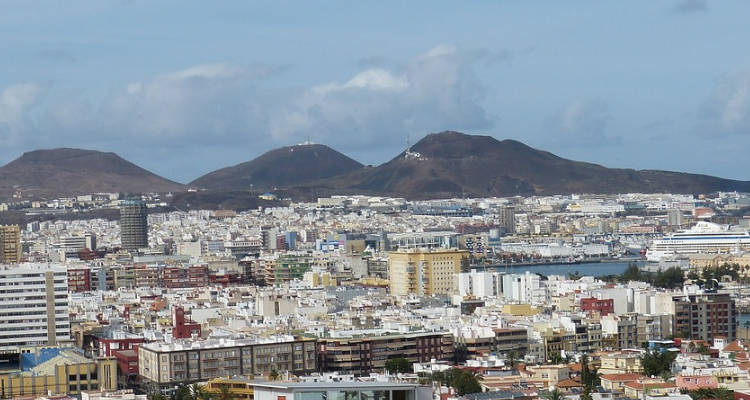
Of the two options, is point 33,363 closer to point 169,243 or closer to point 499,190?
point 169,243

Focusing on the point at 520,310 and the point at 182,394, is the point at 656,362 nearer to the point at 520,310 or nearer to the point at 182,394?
the point at 182,394

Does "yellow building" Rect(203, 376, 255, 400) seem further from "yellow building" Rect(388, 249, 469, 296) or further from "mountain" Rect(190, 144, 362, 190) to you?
"mountain" Rect(190, 144, 362, 190)

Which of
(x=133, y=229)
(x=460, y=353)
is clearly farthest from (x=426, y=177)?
(x=460, y=353)

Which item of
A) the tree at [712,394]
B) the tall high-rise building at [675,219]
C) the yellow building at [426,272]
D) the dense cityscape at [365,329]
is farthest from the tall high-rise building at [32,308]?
the tall high-rise building at [675,219]

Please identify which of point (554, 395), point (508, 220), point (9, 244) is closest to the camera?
point (554, 395)

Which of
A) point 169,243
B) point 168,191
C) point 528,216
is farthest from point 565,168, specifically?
point 169,243

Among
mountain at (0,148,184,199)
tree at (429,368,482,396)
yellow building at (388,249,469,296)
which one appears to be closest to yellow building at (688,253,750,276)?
yellow building at (388,249,469,296)

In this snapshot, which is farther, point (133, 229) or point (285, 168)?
point (285, 168)
